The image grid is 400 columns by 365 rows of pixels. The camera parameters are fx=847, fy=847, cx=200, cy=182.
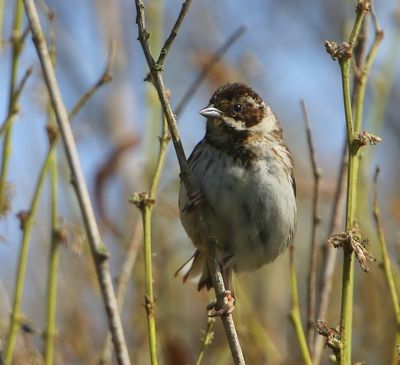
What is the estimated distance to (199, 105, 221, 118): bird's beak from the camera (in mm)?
3494

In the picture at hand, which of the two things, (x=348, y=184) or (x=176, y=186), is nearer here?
(x=348, y=184)

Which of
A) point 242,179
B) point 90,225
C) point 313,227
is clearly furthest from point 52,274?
point 242,179

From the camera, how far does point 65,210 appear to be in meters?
6.13

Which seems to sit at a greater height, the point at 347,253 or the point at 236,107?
the point at 236,107

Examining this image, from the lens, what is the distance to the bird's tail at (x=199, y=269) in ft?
12.9

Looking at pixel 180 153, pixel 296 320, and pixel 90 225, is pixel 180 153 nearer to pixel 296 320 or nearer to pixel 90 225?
pixel 90 225

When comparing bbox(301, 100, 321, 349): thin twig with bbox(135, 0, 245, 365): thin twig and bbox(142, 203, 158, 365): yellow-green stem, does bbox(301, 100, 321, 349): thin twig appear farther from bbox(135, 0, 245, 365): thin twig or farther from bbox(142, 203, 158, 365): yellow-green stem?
bbox(142, 203, 158, 365): yellow-green stem

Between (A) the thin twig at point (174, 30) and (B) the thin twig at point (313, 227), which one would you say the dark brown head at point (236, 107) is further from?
(A) the thin twig at point (174, 30)

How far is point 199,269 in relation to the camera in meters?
3.97

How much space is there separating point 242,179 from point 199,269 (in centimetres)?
66

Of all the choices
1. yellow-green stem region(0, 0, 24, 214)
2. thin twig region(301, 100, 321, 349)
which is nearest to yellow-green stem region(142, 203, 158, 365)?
yellow-green stem region(0, 0, 24, 214)

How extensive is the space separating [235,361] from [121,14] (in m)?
6.23

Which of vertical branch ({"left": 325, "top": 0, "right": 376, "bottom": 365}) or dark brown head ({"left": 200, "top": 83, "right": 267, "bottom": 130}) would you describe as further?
dark brown head ({"left": 200, "top": 83, "right": 267, "bottom": 130})

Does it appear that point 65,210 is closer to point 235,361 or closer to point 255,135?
point 255,135
